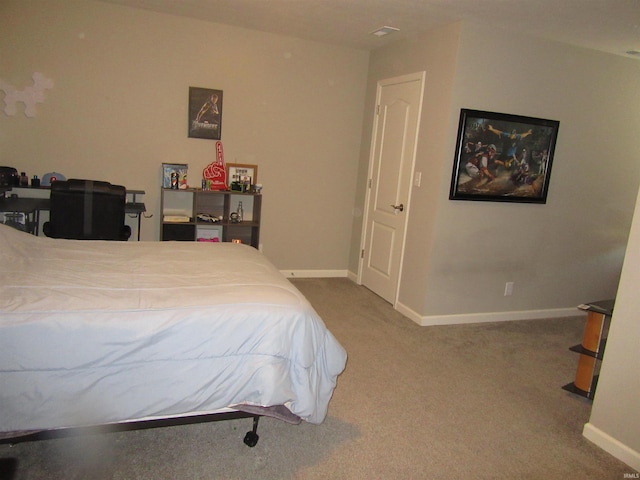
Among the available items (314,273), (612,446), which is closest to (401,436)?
(612,446)

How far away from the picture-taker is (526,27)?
137 inches

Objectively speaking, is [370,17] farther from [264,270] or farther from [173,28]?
[264,270]

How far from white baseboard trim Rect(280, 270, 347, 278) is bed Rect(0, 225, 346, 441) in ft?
9.11

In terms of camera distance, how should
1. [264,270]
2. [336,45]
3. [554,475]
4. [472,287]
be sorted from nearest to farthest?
[554,475] < [264,270] < [472,287] < [336,45]

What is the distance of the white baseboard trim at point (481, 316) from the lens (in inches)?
155

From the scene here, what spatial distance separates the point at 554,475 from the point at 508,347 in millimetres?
1554

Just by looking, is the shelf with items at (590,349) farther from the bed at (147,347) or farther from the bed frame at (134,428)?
the bed frame at (134,428)

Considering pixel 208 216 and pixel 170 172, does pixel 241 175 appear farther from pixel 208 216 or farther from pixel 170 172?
pixel 170 172

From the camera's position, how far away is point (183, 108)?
4387 millimetres

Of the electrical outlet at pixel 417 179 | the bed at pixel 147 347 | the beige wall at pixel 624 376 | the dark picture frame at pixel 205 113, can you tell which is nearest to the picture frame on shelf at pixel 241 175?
the dark picture frame at pixel 205 113

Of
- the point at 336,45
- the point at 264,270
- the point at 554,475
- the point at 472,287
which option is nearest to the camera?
the point at 554,475

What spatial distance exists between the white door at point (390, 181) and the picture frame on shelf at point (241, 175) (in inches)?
51.1

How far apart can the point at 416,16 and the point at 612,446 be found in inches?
128

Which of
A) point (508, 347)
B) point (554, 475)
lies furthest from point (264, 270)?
point (508, 347)
